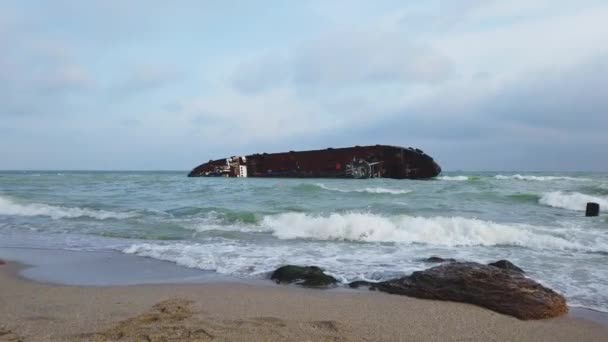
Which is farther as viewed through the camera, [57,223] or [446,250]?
[57,223]

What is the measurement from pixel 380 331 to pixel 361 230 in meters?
5.86

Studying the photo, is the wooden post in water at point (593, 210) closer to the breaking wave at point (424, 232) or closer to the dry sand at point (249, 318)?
the breaking wave at point (424, 232)

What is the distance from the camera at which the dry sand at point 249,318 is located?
130 inches

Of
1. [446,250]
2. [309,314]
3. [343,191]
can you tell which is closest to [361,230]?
[446,250]

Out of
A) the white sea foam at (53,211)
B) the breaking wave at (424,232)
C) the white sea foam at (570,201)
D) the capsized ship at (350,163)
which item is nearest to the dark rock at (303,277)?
the breaking wave at (424,232)

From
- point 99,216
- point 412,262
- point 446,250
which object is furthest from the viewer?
point 99,216

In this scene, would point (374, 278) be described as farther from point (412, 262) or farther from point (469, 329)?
point (469, 329)

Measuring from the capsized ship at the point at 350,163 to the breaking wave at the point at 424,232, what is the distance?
16.8 m

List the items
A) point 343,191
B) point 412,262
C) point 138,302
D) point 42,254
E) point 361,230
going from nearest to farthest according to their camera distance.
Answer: point 138,302 < point 412,262 < point 42,254 < point 361,230 < point 343,191

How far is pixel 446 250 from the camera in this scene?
771cm

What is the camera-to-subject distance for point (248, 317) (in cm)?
381

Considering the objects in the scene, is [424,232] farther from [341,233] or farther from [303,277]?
[303,277]

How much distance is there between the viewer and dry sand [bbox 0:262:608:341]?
3293 mm

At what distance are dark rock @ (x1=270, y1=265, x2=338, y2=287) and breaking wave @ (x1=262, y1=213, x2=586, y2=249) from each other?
12.2 ft
